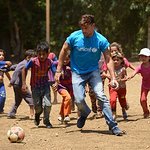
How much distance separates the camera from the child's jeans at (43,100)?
9719 millimetres

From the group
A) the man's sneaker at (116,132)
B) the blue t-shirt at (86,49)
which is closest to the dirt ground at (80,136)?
the man's sneaker at (116,132)

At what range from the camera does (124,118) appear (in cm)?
1077

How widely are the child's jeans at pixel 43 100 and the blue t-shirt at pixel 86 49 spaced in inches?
46.6

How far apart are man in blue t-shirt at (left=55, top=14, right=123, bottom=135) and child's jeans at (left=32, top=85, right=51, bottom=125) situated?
1000 millimetres

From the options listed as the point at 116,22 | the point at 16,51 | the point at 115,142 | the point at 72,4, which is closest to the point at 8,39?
the point at 16,51

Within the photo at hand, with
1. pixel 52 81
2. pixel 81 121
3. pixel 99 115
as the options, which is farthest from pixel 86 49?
pixel 99 115

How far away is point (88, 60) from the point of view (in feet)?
28.7

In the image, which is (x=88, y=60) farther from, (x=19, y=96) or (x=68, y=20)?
(x=68, y=20)

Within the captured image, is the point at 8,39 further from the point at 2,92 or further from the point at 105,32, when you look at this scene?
the point at 2,92

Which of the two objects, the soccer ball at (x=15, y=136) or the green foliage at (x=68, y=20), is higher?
the green foliage at (x=68, y=20)

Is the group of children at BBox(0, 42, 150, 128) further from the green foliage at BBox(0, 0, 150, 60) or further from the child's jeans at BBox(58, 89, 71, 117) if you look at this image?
the green foliage at BBox(0, 0, 150, 60)

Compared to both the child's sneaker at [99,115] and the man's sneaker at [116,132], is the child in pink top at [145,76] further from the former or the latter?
the man's sneaker at [116,132]

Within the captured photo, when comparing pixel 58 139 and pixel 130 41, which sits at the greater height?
pixel 130 41

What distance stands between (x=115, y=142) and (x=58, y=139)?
998 mm
